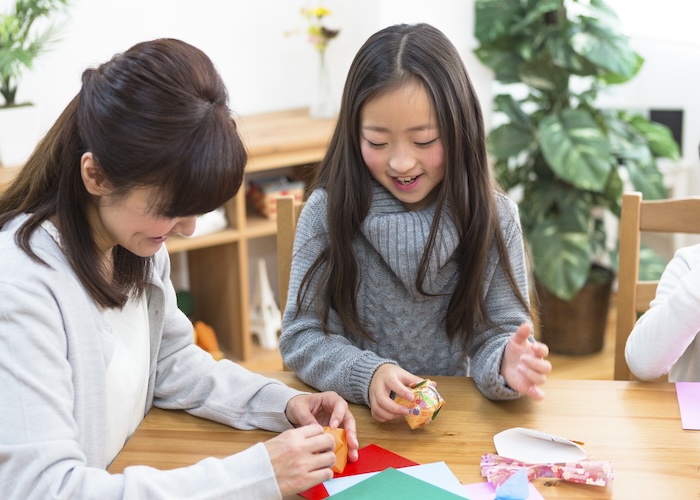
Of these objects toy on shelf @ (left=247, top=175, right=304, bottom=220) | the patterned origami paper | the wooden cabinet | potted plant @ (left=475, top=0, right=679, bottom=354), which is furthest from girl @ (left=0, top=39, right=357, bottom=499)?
potted plant @ (left=475, top=0, right=679, bottom=354)

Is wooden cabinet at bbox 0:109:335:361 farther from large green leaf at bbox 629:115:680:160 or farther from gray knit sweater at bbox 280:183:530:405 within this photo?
gray knit sweater at bbox 280:183:530:405

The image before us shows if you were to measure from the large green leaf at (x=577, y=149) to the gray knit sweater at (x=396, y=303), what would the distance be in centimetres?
132

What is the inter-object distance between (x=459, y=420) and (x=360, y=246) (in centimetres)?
38

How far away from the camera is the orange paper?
1162mm

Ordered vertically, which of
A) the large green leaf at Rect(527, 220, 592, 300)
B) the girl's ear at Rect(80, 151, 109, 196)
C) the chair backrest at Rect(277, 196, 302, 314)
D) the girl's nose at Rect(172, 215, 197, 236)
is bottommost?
the large green leaf at Rect(527, 220, 592, 300)

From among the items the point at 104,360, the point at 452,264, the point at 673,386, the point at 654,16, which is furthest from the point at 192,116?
the point at 654,16

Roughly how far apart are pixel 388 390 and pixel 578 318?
2.02m

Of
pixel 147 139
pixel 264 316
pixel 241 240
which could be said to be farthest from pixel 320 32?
pixel 147 139

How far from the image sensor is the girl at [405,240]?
1412 mm

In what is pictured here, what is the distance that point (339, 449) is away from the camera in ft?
3.82

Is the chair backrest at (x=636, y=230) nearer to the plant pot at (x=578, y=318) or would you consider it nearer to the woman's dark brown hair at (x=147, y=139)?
the woman's dark brown hair at (x=147, y=139)

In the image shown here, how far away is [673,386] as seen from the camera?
4.62 feet

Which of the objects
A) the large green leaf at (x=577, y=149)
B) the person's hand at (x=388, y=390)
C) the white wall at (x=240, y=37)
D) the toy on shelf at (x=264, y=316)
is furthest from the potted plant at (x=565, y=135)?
the person's hand at (x=388, y=390)

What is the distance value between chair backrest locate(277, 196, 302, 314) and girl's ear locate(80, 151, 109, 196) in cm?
55
